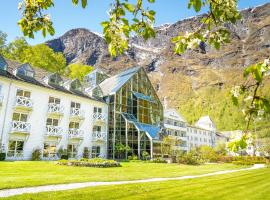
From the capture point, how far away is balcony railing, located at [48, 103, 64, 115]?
28.6 meters

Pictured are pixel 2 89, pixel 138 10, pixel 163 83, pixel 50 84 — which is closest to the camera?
pixel 138 10

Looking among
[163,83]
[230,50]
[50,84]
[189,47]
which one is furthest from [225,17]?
[230,50]

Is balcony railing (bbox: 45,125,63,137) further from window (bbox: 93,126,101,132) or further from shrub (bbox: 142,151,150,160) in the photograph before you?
shrub (bbox: 142,151,150,160)

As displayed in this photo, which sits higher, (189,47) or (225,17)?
(225,17)

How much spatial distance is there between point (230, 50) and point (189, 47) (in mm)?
193960

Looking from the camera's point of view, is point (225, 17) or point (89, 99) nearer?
point (225, 17)

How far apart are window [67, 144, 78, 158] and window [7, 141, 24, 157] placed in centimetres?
590

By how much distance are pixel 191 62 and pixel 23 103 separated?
166219 millimetres

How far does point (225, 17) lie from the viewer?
2719 millimetres

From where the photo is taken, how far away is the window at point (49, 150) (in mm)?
27872

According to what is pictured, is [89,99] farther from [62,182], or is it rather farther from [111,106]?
[62,182]

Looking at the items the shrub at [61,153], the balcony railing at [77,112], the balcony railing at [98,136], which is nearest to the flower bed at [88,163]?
the shrub at [61,153]

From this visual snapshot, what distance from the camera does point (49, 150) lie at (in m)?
28.2

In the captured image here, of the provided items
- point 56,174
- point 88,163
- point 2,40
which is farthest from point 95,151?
point 2,40
